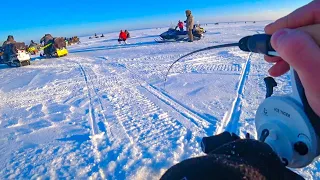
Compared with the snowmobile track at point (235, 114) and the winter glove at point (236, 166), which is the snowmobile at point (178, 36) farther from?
the winter glove at point (236, 166)

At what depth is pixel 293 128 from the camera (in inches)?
39.1

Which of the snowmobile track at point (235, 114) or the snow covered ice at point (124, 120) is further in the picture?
the snowmobile track at point (235, 114)

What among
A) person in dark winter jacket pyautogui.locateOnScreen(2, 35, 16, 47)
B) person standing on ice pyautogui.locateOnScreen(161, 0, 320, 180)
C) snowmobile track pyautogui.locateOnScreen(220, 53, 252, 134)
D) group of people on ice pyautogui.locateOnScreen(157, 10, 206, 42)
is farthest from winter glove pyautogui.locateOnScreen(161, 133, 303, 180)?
person in dark winter jacket pyautogui.locateOnScreen(2, 35, 16, 47)

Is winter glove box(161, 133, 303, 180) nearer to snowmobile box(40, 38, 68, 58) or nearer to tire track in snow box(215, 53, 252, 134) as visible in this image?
tire track in snow box(215, 53, 252, 134)

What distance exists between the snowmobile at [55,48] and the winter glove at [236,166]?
18078 mm

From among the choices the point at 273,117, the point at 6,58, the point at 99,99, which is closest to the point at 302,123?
the point at 273,117

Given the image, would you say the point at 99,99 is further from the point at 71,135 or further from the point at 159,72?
the point at 159,72

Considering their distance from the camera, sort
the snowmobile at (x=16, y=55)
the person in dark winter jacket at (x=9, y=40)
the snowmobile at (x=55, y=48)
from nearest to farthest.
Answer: the snowmobile at (x=16, y=55)
the person in dark winter jacket at (x=9, y=40)
the snowmobile at (x=55, y=48)

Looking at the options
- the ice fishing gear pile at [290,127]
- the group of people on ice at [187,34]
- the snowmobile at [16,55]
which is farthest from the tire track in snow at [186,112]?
the group of people on ice at [187,34]

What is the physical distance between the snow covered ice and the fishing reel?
1.82 m

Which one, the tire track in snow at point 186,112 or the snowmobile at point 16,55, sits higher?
the snowmobile at point 16,55

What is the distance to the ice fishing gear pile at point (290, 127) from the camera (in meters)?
0.93

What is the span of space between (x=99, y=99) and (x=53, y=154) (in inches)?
103

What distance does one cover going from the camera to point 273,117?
43.2 inches
